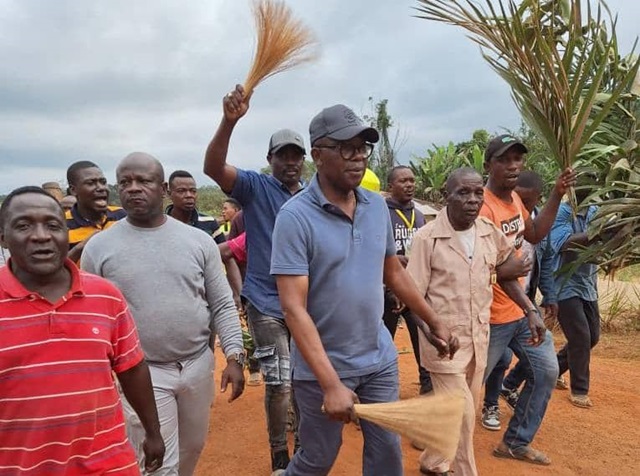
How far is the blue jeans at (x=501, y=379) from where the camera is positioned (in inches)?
189

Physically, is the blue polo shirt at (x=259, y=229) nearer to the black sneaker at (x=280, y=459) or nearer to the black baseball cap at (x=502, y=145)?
the black sneaker at (x=280, y=459)

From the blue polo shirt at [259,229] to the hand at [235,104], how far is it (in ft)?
2.18

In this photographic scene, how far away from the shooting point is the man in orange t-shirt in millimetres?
3973

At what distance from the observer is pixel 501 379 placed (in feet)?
16.2

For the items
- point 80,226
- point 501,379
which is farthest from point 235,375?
point 501,379

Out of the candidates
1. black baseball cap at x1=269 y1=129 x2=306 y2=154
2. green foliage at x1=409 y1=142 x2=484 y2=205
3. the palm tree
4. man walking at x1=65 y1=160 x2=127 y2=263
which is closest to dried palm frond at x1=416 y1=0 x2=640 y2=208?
the palm tree

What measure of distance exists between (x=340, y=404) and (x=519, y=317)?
200 centimetres

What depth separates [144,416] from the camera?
2492 mm

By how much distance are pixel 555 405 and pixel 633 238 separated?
6.03 ft

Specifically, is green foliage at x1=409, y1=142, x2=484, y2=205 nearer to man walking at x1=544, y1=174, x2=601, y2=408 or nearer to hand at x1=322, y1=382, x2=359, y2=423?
man walking at x1=544, y1=174, x2=601, y2=408

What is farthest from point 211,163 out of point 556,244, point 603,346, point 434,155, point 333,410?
point 434,155

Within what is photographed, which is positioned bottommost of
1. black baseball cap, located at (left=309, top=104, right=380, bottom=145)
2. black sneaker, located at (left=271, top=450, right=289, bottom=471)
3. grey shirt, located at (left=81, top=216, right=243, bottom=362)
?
black sneaker, located at (left=271, top=450, right=289, bottom=471)

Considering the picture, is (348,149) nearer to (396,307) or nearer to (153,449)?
(153,449)

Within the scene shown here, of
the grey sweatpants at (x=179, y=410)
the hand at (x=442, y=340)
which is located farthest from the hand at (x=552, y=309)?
the grey sweatpants at (x=179, y=410)
